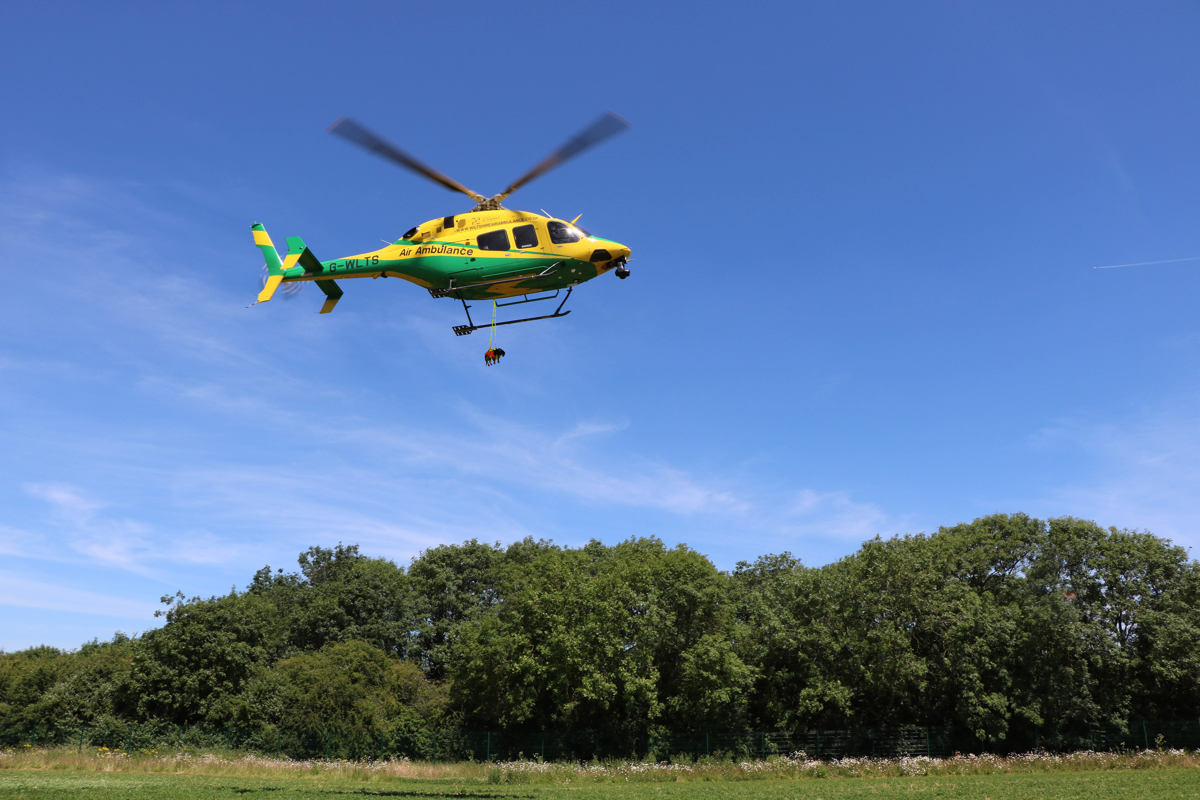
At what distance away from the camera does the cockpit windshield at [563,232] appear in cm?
2356

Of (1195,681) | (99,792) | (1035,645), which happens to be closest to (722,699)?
(1035,645)

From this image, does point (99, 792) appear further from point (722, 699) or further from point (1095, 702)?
point (1095, 702)

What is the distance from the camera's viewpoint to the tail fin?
2812cm

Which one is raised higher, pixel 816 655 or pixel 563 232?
pixel 563 232

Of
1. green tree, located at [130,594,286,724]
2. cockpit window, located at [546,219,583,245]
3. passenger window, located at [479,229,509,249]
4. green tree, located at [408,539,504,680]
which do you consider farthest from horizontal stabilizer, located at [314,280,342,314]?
green tree, located at [408,539,504,680]

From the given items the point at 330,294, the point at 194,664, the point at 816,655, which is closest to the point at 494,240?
the point at 330,294

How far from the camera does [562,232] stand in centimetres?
2366

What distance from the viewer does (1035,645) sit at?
42.8 m

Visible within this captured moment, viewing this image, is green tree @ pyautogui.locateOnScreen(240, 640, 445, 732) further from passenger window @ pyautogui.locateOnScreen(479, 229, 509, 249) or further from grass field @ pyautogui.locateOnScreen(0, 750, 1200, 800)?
passenger window @ pyautogui.locateOnScreen(479, 229, 509, 249)

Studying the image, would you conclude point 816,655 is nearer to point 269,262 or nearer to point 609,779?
point 609,779

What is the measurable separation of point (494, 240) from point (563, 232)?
207cm

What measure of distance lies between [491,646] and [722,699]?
44.4 ft

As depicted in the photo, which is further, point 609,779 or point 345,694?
point 345,694

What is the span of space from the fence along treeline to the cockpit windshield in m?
26.2
